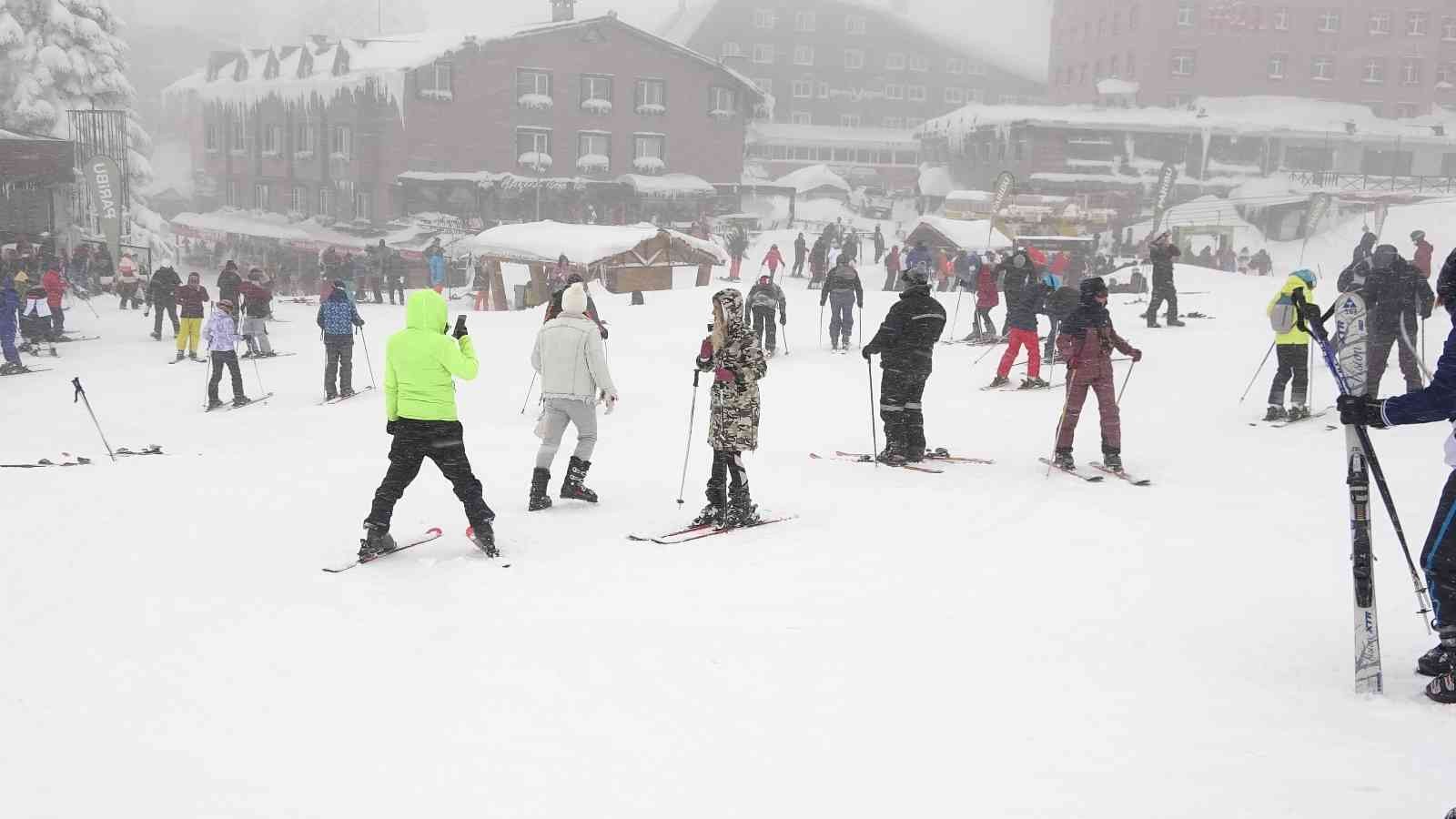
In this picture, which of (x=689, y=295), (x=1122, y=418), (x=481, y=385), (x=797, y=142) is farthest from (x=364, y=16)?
(x=1122, y=418)

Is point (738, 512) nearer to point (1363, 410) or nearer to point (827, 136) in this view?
point (1363, 410)

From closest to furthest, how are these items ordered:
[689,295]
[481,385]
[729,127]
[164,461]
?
[164,461], [481,385], [689,295], [729,127]

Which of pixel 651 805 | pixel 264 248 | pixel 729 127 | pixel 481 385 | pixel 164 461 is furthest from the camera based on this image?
pixel 729 127

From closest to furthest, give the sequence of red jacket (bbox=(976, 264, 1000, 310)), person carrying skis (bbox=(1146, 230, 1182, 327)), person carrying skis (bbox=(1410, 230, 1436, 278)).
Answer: person carrying skis (bbox=(1146, 230, 1182, 327))
red jacket (bbox=(976, 264, 1000, 310))
person carrying skis (bbox=(1410, 230, 1436, 278))

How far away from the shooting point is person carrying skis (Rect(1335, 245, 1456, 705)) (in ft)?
12.0

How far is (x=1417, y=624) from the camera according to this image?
481cm

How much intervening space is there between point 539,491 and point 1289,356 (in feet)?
22.8

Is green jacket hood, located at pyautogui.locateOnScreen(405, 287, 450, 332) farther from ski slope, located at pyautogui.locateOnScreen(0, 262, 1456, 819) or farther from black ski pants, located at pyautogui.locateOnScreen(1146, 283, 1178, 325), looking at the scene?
black ski pants, located at pyautogui.locateOnScreen(1146, 283, 1178, 325)

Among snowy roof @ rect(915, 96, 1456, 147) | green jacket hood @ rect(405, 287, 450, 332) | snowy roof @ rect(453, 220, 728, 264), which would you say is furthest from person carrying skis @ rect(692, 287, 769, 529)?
snowy roof @ rect(915, 96, 1456, 147)

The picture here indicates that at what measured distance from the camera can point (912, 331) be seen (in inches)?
326

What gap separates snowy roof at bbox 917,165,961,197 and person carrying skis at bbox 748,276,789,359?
114ft

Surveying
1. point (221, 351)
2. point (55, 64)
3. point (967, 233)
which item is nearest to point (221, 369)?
point (221, 351)

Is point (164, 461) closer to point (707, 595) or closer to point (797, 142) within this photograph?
point (707, 595)

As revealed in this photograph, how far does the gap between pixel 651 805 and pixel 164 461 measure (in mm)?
7521
